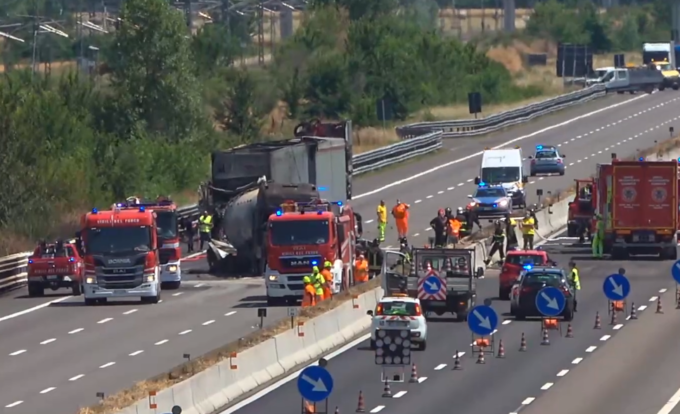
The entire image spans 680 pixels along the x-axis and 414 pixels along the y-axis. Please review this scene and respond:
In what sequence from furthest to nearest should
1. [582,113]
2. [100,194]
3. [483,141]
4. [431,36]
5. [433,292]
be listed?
[431,36], [582,113], [483,141], [100,194], [433,292]

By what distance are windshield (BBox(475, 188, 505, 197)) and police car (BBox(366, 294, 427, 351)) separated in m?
30.2

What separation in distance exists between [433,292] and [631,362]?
6875 millimetres

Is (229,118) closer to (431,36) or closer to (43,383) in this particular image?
(431,36)

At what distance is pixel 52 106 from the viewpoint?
79.0 m

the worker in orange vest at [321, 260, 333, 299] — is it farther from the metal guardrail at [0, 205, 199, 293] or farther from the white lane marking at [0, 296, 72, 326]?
the metal guardrail at [0, 205, 199, 293]

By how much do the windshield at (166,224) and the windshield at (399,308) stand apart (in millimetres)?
14338

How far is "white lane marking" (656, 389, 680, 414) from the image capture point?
27578 mm

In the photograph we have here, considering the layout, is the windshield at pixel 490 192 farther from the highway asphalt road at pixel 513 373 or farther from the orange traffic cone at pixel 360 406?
the orange traffic cone at pixel 360 406

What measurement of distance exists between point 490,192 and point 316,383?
139 feet

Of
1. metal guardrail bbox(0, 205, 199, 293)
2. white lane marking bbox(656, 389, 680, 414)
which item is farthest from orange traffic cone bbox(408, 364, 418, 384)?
metal guardrail bbox(0, 205, 199, 293)

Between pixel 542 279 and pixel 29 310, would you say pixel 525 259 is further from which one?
pixel 29 310

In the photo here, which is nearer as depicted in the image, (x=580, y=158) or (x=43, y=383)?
(x=43, y=383)

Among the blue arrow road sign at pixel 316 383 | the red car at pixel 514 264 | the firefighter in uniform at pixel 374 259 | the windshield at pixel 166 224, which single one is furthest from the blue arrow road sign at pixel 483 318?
the windshield at pixel 166 224

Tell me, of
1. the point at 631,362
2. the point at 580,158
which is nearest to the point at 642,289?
the point at 631,362
